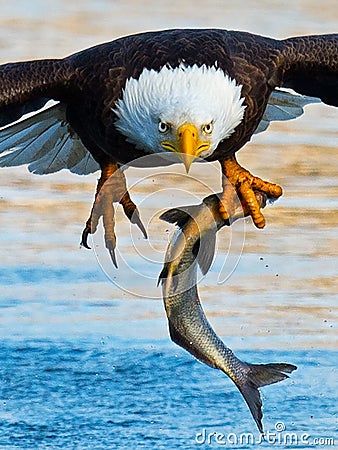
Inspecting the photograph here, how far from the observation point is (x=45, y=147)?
6.57 m

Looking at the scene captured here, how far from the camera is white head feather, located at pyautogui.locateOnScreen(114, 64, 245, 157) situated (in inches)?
209

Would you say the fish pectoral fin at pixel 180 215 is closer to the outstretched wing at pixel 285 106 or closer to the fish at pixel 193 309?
the fish at pixel 193 309

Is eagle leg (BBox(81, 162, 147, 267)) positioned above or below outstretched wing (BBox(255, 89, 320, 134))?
below

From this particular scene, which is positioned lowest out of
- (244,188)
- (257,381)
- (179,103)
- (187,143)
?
(257,381)

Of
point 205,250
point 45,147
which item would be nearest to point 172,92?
point 205,250

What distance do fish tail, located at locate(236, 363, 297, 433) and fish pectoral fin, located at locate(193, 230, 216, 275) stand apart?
0.39 m

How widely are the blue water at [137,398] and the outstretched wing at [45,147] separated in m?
0.73

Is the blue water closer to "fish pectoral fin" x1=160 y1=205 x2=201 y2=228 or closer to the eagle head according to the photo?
"fish pectoral fin" x1=160 y1=205 x2=201 y2=228

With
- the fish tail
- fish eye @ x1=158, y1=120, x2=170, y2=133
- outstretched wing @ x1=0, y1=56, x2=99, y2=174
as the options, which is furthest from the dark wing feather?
the fish tail

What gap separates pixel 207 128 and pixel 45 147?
1376 mm

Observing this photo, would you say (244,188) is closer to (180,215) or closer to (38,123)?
(180,215)

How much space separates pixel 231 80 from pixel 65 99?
2.28ft

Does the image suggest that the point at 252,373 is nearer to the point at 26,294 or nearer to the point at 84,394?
the point at 84,394

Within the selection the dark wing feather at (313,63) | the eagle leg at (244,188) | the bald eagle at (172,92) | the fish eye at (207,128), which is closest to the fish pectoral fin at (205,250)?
the bald eagle at (172,92)
